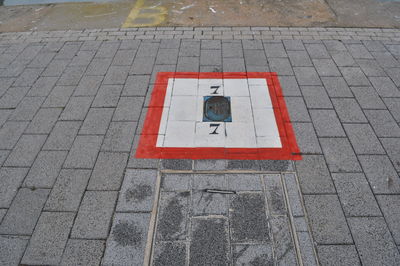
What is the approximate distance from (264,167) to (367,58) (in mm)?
3891

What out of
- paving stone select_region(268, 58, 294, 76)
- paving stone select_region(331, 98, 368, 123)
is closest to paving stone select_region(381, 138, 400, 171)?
paving stone select_region(331, 98, 368, 123)

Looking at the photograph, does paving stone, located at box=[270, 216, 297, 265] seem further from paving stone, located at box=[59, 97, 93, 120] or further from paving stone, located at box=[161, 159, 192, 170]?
paving stone, located at box=[59, 97, 93, 120]

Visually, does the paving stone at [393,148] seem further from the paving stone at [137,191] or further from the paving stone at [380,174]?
the paving stone at [137,191]

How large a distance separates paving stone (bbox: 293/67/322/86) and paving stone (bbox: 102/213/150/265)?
3.75 metres

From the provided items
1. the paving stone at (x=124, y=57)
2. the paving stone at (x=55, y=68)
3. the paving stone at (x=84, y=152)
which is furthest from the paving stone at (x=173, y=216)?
the paving stone at (x=55, y=68)

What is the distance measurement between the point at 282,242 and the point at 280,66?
373cm

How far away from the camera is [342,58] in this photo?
5961 mm

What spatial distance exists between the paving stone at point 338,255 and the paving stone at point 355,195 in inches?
17.4

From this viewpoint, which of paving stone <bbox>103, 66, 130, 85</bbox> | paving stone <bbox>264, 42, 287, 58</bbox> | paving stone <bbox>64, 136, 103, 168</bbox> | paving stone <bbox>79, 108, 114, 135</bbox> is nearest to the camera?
paving stone <bbox>64, 136, 103, 168</bbox>

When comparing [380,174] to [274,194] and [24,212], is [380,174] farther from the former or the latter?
[24,212]

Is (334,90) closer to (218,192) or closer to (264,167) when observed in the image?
(264,167)

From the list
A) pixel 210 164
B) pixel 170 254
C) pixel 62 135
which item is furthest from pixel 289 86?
pixel 62 135

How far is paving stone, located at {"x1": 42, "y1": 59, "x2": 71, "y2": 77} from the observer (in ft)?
19.0

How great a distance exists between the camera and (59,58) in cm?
624
